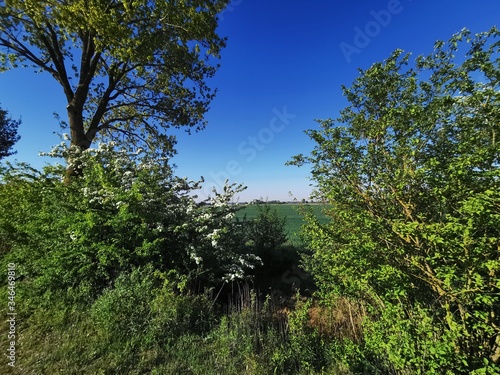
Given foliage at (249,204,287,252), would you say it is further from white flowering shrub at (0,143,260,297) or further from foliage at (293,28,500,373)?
foliage at (293,28,500,373)

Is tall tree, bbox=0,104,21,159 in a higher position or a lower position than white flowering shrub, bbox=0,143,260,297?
higher

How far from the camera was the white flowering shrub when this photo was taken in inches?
175

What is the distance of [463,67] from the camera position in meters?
2.75

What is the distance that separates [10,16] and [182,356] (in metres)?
11.0
